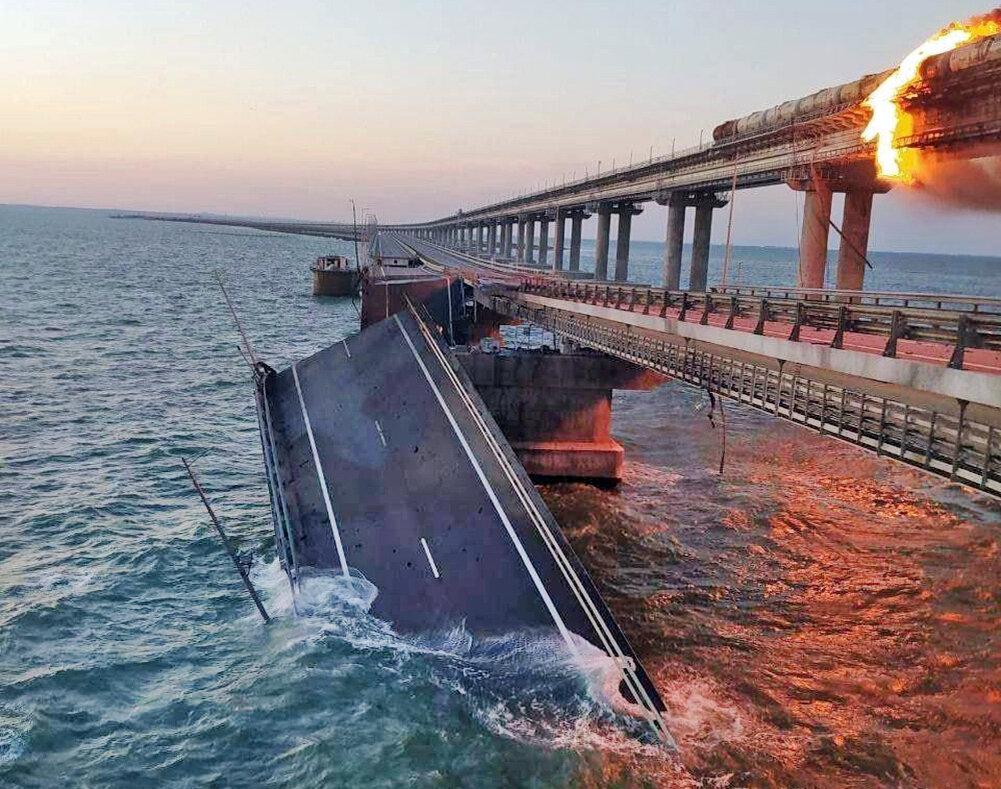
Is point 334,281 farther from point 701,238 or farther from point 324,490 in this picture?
point 324,490

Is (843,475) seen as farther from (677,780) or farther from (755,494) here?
(677,780)

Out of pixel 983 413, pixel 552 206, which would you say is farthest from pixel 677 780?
pixel 552 206

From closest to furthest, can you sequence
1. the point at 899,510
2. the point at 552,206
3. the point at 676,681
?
1. the point at 676,681
2. the point at 899,510
3. the point at 552,206

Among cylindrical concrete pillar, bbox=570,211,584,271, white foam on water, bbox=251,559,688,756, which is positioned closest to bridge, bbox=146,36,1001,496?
white foam on water, bbox=251,559,688,756

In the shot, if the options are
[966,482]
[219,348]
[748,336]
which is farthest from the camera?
[219,348]

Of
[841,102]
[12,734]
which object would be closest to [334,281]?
[841,102]

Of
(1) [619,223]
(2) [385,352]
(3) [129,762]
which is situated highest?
(1) [619,223]
